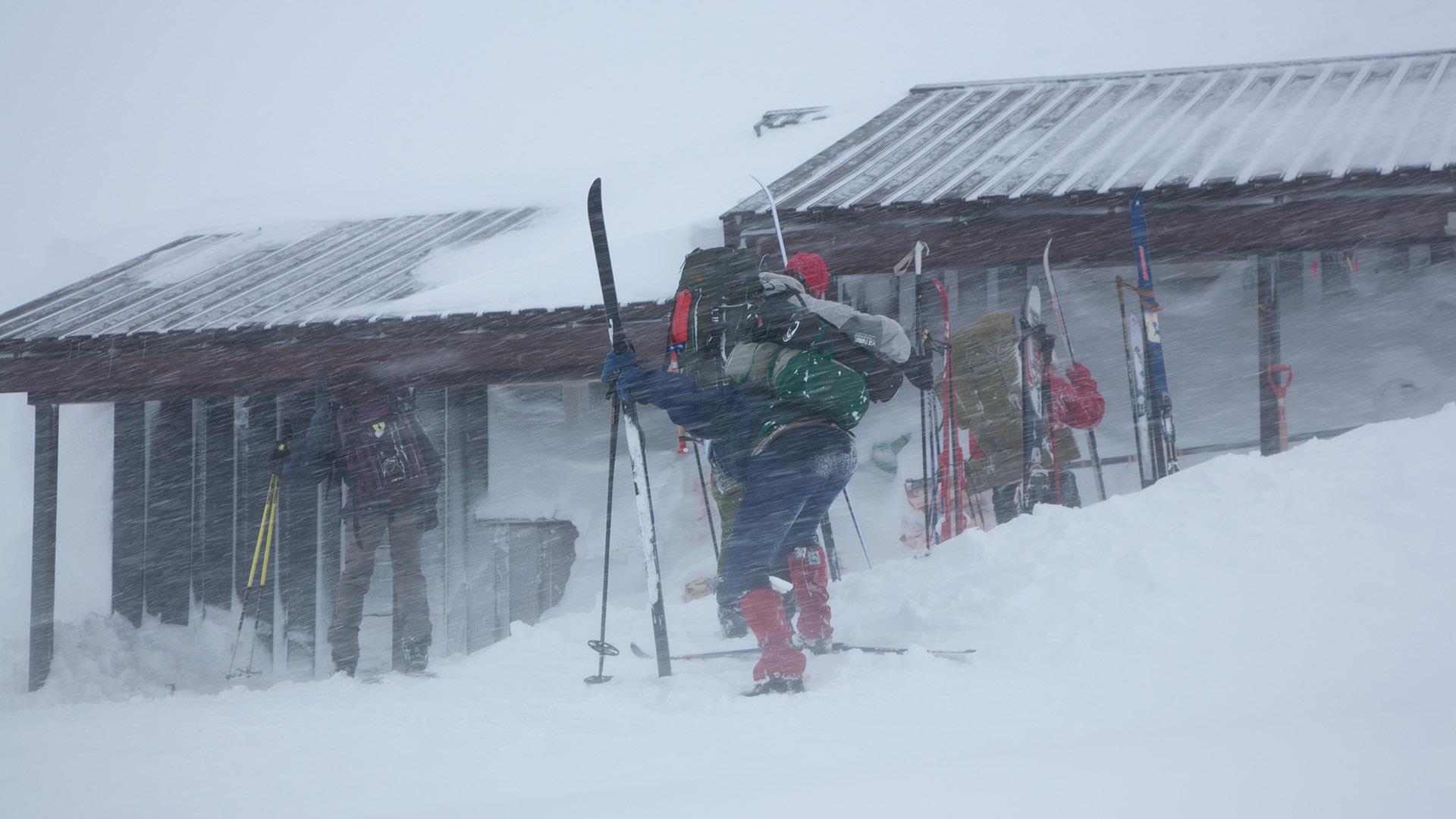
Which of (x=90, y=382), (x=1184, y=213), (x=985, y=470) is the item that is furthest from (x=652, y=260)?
(x=90, y=382)

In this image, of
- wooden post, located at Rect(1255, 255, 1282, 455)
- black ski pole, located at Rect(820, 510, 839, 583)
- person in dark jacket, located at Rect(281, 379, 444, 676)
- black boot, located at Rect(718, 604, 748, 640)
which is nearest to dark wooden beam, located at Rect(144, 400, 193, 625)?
person in dark jacket, located at Rect(281, 379, 444, 676)

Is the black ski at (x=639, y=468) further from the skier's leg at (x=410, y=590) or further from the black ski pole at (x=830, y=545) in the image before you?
the skier's leg at (x=410, y=590)

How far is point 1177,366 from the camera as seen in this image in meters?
7.63

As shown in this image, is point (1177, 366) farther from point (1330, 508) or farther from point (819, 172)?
point (1330, 508)

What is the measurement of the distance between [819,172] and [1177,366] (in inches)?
126

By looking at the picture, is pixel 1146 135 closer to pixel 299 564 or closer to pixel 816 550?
pixel 816 550

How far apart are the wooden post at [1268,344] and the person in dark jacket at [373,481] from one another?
5950 millimetres

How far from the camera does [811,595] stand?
4.02m

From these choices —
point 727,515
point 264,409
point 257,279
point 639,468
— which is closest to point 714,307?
point 639,468

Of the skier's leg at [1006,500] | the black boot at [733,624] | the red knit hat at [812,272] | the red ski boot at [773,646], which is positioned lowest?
the black boot at [733,624]

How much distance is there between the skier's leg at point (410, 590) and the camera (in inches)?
225

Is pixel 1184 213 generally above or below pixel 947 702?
above

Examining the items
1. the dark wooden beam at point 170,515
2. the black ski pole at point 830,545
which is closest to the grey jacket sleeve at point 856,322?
the black ski pole at point 830,545

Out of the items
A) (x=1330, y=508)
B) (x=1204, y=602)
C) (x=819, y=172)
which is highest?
(x=819, y=172)
